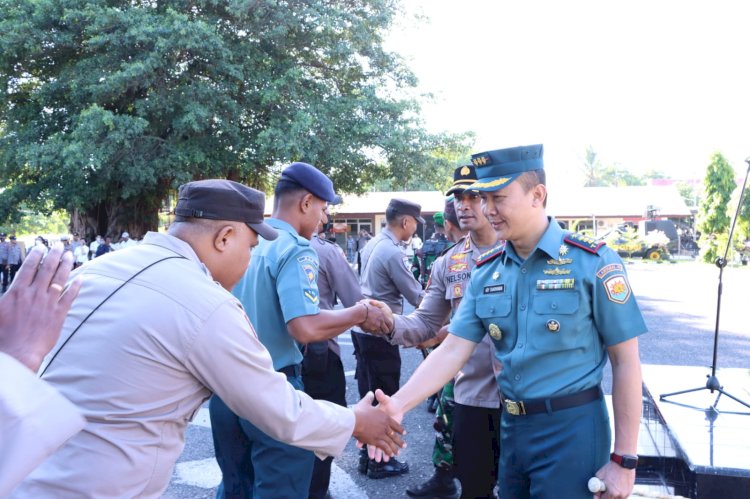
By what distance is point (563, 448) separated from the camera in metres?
2.34

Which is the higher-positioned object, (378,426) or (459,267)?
(459,267)

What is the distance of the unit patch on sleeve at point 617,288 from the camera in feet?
7.62

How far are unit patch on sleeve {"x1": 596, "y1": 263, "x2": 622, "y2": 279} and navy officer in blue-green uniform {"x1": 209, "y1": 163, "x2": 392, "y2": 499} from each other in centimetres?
132

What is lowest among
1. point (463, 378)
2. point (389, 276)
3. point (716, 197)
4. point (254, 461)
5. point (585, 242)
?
point (254, 461)

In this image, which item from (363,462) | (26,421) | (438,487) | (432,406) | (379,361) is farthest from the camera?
(432,406)

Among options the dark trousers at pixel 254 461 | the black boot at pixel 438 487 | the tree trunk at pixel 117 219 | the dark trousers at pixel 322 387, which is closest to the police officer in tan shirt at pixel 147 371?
the dark trousers at pixel 254 461

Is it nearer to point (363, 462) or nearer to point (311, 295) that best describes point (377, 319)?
point (311, 295)

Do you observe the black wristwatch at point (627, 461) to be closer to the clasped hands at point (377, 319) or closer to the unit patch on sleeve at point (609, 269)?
the unit patch on sleeve at point (609, 269)

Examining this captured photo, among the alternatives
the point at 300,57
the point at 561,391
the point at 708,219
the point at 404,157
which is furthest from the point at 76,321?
the point at 708,219

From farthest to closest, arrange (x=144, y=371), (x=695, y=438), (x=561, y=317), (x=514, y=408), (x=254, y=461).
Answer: (x=695, y=438) → (x=254, y=461) → (x=514, y=408) → (x=561, y=317) → (x=144, y=371)

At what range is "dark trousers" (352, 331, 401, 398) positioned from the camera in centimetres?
489

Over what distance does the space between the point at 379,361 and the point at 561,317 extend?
272 cm

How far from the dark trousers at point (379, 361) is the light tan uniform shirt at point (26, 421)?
12.5 feet

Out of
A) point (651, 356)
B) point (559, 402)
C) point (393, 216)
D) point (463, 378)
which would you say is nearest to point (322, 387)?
point (463, 378)
